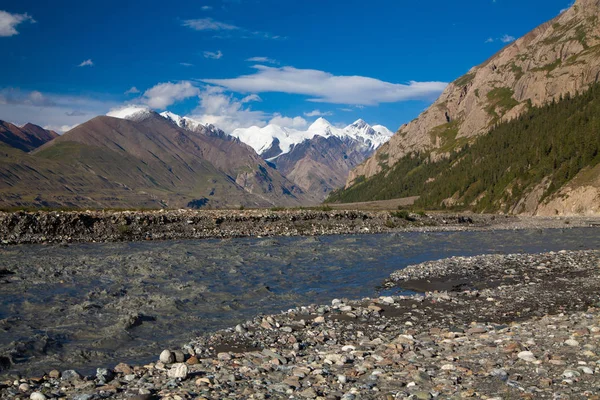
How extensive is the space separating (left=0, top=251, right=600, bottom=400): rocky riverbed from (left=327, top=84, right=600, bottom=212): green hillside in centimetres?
10885

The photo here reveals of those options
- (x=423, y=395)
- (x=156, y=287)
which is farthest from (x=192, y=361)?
(x=156, y=287)

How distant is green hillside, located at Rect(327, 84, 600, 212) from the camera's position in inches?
4564

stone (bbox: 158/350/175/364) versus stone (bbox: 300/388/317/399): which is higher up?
stone (bbox: 300/388/317/399)

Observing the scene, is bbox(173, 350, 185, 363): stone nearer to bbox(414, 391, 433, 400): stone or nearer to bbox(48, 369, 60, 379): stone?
bbox(48, 369, 60, 379): stone

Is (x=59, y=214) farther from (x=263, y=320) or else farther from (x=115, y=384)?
(x=115, y=384)

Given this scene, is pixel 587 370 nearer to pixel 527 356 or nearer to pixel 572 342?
pixel 527 356

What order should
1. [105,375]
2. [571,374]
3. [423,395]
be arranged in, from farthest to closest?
[105,375] → [571,374] → [423,395]

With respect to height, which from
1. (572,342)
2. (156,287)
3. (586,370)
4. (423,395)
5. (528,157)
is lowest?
(156,287)

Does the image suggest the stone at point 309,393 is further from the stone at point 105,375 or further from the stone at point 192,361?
the stone at point 105,375

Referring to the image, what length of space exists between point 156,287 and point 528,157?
482ft

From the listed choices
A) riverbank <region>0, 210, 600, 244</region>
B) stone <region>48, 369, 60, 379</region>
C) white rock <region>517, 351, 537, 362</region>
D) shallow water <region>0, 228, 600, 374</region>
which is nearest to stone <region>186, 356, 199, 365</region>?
shallow water <region>0, 228, 600, 374</region>

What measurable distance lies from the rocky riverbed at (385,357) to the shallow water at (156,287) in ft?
7.63

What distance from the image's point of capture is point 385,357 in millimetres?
11211

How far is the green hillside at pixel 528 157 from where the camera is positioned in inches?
4564
